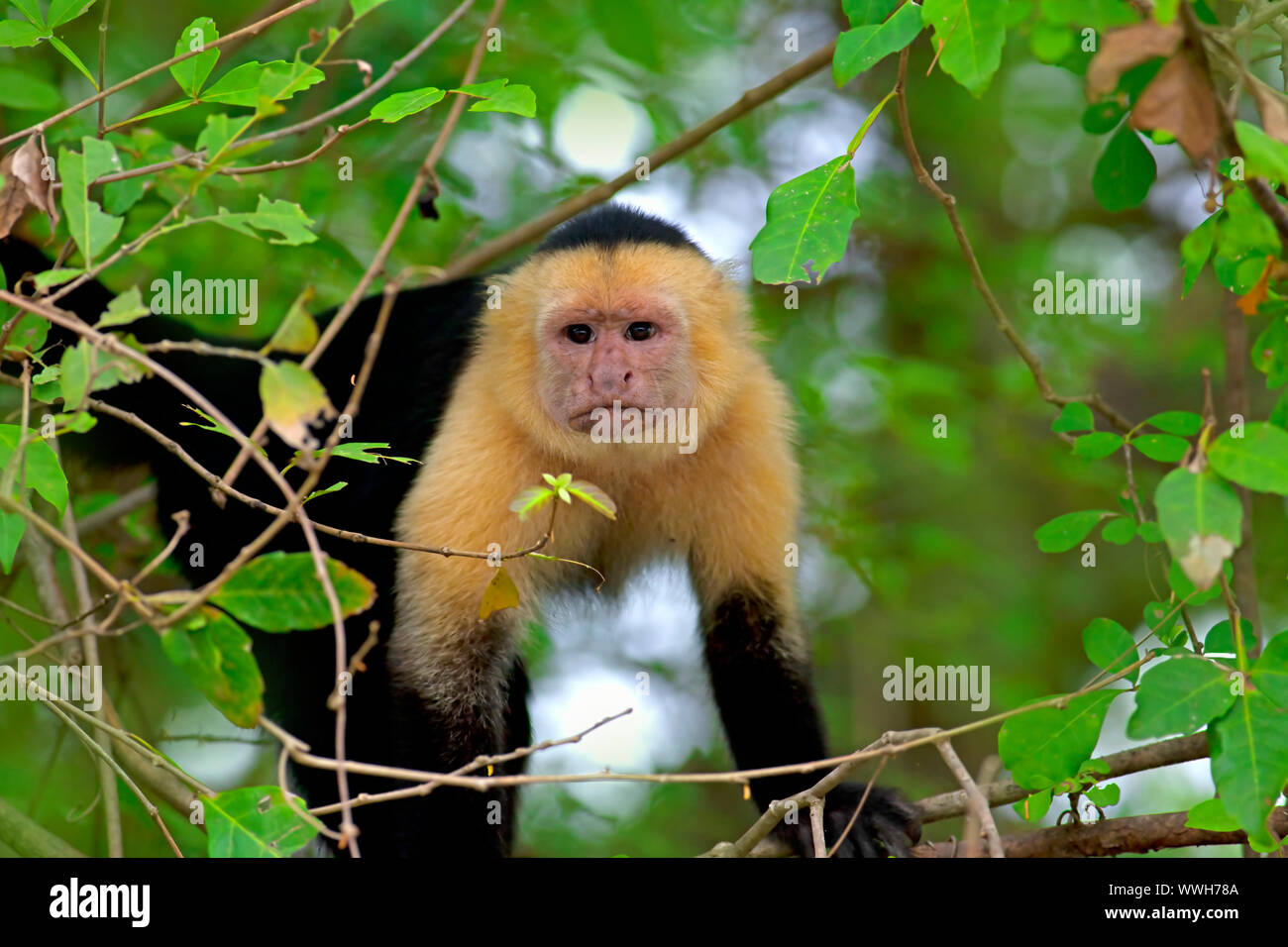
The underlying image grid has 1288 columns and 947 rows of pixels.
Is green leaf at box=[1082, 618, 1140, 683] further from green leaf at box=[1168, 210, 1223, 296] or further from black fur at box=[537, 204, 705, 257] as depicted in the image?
black fur at box=[537, 204, 705, 257]

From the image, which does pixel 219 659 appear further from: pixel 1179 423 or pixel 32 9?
pixel 1179 423

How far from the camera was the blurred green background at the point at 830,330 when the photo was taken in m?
5.18

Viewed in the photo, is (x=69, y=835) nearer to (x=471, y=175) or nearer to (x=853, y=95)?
(x=471, y=175)

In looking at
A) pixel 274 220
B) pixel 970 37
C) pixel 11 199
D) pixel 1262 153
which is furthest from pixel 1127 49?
pixel 11 199

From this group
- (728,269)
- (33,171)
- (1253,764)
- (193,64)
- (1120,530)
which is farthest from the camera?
(728,269)

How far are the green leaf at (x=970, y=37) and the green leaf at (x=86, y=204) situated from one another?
5.28ft

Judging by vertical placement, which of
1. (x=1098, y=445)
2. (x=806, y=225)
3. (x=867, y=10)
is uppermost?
(x=867, y=10)

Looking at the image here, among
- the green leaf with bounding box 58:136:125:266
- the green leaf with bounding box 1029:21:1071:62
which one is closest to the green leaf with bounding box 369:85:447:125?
the green leaf with bounding box 58:136:125:266

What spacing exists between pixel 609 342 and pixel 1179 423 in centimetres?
174

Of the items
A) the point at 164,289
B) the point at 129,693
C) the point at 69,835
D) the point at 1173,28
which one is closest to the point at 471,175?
the point at 164,289

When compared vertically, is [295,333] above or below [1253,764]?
above

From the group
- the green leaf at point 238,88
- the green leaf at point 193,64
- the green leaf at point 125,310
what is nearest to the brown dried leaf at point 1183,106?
the green leaf at point 125,310

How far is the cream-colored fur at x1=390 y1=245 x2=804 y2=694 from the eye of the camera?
153 inches

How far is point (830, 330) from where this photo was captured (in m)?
7.40
